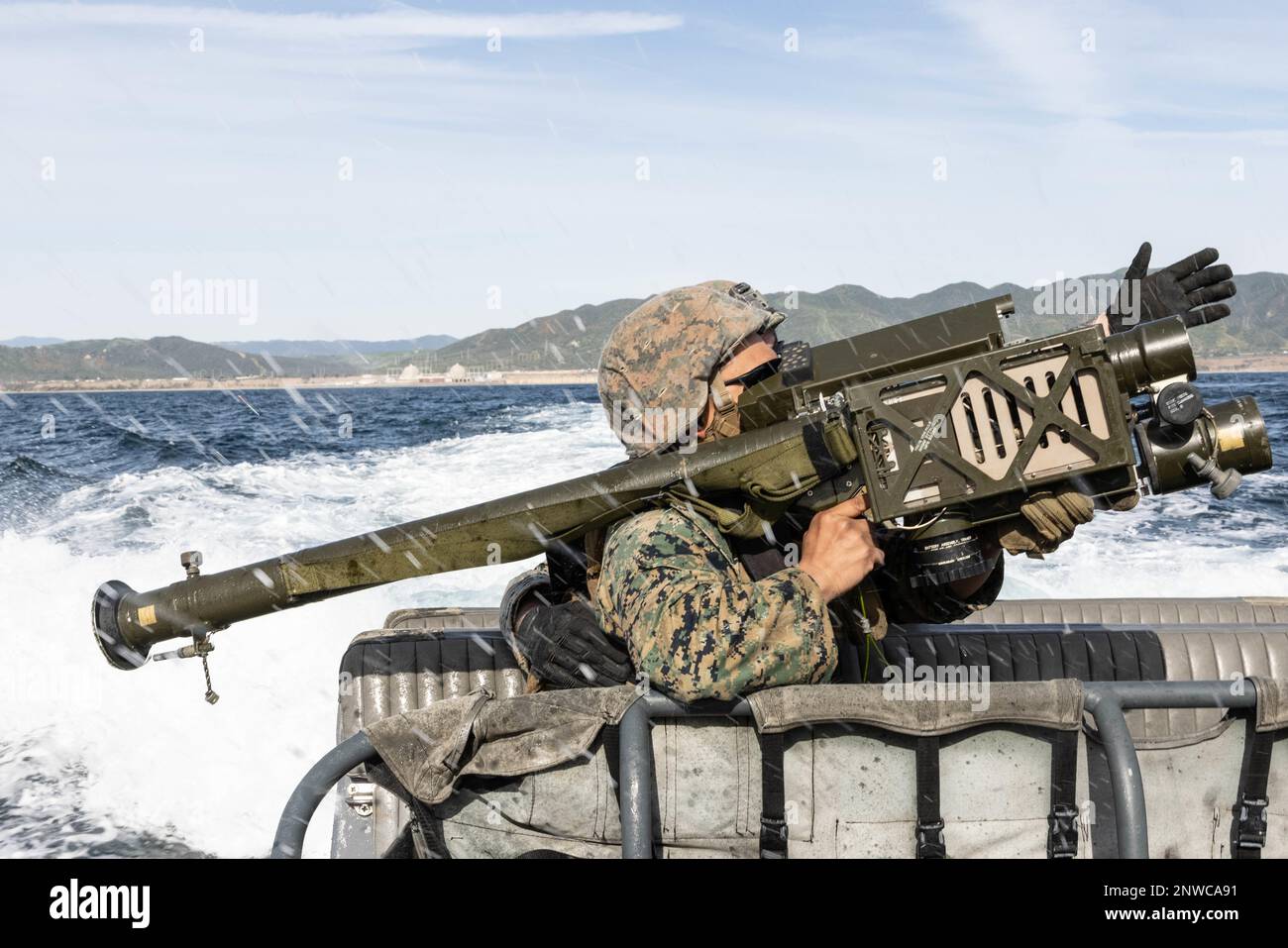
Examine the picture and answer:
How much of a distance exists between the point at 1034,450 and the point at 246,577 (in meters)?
2.17

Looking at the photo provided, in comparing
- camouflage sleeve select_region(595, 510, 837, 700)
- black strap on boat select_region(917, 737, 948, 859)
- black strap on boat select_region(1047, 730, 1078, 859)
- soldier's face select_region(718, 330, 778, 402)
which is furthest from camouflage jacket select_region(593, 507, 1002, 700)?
black strap on boat select_region(1047, 730, 1078, 859)

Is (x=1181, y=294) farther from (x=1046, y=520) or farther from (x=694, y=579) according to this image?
(x=694, y=579)

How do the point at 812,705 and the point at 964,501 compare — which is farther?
the point at 964,501

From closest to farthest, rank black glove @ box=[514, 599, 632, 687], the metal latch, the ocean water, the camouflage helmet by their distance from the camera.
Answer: black glove @ box=[514, 599, 632, 687]
the camouflage helmet
the metal latch
the ocean water

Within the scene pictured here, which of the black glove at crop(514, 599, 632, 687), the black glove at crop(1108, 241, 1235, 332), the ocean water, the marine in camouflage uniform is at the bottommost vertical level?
the ocean water

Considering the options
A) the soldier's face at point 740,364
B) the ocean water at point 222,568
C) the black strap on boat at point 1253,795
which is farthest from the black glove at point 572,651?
the ocean water at point 222,568

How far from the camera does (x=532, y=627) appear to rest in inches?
129

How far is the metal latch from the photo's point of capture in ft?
15.3

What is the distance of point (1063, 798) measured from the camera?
2.62 m

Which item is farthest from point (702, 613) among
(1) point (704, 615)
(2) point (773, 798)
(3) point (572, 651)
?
(3) point (572, 651)

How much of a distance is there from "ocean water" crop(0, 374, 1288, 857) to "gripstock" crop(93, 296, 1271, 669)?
13.9 feet

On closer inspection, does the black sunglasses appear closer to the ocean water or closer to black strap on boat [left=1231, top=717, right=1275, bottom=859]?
black strap on boat [left=1231, top=717, right=1275, bottom=859]
